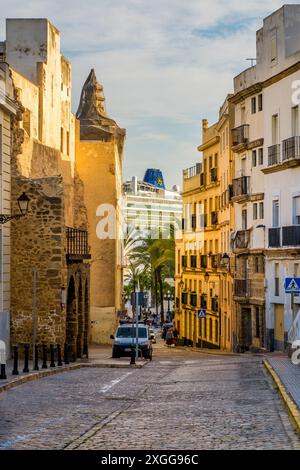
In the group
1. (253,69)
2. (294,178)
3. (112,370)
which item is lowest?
(112,370)

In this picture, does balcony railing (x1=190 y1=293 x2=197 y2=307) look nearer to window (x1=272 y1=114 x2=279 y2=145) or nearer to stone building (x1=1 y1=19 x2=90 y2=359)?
stone building (x1=1 y1=19 x2=90 y2=359)

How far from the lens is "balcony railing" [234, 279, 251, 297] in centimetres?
5397

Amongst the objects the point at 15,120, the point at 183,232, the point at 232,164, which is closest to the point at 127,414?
the point at 15,120

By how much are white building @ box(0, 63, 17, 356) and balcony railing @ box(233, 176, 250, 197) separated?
2132 centimetres

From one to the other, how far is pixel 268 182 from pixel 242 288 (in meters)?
6.97

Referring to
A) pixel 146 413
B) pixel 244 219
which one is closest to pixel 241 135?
pixel 244 219

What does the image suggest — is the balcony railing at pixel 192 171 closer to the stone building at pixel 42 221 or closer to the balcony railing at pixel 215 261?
the balcony railing at pixel 215 261

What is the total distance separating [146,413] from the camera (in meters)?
18.3

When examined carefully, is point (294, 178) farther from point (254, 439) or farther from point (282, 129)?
point (254, 439)

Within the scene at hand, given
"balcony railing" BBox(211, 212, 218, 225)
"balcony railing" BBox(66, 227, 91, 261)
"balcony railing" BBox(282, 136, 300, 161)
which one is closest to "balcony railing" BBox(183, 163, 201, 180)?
"balcony railing" BBox(211, 212, 218, 225)

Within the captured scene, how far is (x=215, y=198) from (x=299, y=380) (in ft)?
148

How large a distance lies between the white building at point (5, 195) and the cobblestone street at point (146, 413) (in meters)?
6.45

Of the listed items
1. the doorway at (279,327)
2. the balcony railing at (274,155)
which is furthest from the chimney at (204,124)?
the doorway at (279,327)

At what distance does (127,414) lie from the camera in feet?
59.5
